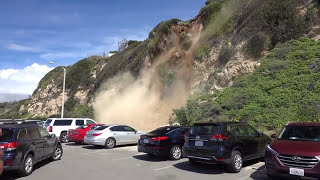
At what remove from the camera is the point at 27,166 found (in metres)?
9.21

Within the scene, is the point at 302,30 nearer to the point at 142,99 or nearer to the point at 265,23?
the point at 265,23

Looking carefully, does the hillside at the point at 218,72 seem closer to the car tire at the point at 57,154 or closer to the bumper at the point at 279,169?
the bumper at the point at 279,169

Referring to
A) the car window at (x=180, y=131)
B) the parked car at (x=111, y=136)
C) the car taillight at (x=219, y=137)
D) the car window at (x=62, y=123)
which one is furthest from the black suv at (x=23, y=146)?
the car window at (x=62, y=123)

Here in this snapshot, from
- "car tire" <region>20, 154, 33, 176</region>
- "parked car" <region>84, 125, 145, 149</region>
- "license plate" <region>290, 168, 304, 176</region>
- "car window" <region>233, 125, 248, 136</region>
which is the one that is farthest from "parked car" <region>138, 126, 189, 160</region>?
"license plate" <region>290, 168, 304, 176</region>

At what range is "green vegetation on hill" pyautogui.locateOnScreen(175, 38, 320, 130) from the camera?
52.5ft

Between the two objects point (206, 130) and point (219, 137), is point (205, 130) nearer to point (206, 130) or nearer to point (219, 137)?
point (206, 130)

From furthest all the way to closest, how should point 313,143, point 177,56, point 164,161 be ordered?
1. point 177,56
2. point 164,161
3. point 313,143

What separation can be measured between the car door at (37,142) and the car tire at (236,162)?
20.4 ft

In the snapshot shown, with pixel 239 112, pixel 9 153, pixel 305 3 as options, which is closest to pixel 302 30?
pixel 305 3

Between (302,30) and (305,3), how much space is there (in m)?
2.95

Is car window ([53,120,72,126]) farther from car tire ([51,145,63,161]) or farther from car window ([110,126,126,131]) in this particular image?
car tire ([51,145,63,161])

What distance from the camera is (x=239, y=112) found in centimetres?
1812

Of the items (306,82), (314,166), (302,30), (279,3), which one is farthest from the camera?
(279,3)

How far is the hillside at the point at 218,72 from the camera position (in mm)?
18422
